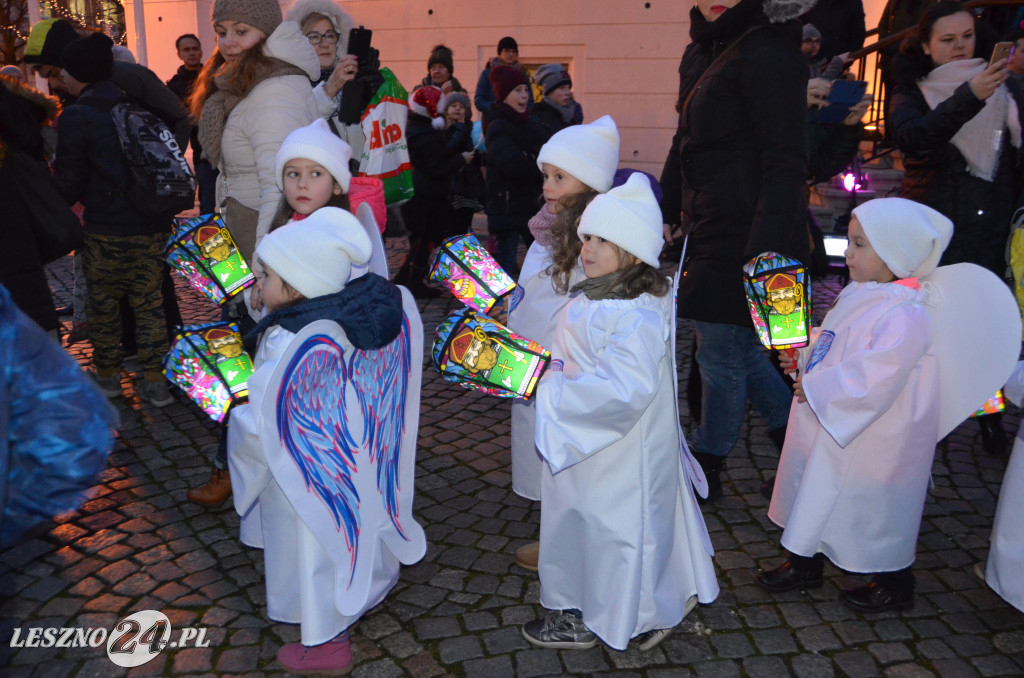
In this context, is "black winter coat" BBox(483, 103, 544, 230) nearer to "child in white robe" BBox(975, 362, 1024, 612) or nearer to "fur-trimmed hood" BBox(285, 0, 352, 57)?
"fur-trimmed hood" BBox(285, 0, 352, 57)

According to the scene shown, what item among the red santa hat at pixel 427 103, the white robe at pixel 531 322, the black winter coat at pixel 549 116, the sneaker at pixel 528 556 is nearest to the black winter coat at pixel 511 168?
the black winter coat at pixel 549 116

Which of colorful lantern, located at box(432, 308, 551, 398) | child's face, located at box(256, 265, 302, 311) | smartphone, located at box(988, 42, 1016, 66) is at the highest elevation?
smartphone, located at box(988, 42, 1016, 66)

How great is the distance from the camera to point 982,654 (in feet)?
9.57

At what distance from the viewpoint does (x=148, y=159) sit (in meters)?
4.71

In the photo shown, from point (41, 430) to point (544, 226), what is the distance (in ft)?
7.42

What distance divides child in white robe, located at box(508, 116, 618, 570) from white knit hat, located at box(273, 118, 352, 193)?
78 cm

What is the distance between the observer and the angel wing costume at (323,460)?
2.46 m

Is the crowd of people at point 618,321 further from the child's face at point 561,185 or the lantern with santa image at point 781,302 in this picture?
the lantern with santa image at point 781,302

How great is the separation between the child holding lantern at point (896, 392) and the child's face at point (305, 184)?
1.95 m

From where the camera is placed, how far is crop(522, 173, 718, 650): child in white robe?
8.37 feet

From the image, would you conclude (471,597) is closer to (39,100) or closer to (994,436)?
(994,436)

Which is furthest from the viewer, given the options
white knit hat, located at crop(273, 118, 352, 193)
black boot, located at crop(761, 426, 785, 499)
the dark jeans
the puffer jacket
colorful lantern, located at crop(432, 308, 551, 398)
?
the dark jeans

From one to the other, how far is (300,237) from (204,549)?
5.51 ft

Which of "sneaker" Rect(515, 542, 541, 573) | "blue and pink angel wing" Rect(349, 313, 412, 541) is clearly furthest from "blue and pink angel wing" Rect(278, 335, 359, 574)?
"sneaker" Rect(515, 542, 541, 573)
